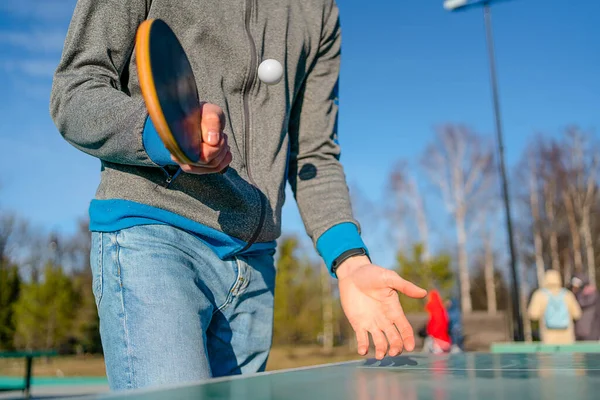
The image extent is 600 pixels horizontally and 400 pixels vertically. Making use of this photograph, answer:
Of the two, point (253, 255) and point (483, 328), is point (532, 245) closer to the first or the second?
point (483, 328)

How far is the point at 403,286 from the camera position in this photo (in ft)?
4.65

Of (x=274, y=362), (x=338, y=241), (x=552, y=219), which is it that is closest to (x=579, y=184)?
(x=552, y=219)

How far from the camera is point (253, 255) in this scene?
173 centimetres

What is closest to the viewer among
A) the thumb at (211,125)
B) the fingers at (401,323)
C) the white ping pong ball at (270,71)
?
the thumb at (211,125)

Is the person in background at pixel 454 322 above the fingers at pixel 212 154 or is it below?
below

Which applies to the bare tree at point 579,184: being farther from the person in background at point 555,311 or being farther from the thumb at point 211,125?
the thumb at point 211,125

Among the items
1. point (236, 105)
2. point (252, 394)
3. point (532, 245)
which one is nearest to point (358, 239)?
point (236, 105)

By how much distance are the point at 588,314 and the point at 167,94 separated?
32.6 ft

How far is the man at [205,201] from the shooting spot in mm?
1309

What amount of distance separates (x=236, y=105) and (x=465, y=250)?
86.1 feet

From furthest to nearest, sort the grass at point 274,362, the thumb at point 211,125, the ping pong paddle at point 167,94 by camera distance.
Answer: the grass at point 274,362, the thumb at point 211,125, the ping pong paddle at point 167,94

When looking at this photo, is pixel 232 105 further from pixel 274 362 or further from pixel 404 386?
pixel 274 362

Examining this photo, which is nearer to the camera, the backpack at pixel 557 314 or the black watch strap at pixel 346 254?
the black watch strap at pixel 346 254

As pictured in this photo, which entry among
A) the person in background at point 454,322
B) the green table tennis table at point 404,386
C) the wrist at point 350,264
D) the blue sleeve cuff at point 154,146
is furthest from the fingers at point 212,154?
the person in background at point 454,322
